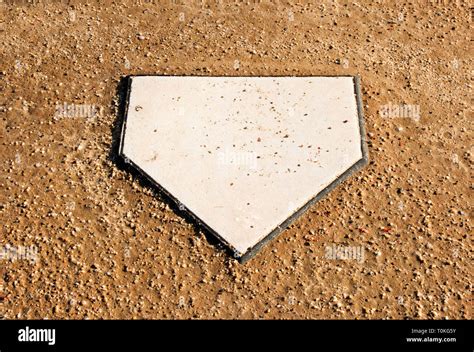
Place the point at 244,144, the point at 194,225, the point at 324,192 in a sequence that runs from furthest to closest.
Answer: the point at 244,144
the point at 324,192
the point at 194,225

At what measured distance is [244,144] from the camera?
248 inches

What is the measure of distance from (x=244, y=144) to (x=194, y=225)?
118cm

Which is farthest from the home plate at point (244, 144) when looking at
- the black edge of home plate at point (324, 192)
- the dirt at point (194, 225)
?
the dirt at point (194, 225)

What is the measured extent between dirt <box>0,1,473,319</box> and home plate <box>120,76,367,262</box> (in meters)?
0.18

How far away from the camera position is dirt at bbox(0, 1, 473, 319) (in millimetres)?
5188

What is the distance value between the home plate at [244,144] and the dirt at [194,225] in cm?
18

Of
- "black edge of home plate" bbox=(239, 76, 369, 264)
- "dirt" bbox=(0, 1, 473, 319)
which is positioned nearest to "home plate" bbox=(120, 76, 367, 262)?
"black edge of home plate" bbox=(239, 76, 369, 264)

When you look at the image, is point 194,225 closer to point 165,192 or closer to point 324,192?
point 165,192

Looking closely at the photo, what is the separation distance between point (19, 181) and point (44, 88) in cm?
148

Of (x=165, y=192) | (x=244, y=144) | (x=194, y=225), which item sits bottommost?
(x=194, y=225)

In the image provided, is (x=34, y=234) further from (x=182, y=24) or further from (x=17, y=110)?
(x=182, y=24)

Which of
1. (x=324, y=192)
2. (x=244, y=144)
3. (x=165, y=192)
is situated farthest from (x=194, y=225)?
(x=324, y=192)
